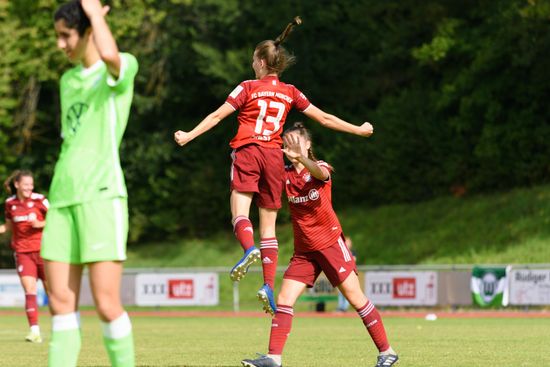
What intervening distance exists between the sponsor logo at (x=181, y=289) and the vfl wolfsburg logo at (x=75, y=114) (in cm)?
2351

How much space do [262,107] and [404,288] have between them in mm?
17614

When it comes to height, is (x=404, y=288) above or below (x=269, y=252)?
above

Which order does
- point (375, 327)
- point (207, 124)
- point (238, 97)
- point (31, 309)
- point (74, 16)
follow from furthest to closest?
point (31, 309), point (238, 97), point (207, 124), point (375, 327), point (74, 16)

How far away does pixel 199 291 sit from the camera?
1169 inches

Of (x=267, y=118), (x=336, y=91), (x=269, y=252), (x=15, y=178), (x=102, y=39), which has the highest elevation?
(x=336, y=91)

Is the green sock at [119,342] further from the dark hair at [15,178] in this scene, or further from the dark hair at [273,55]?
the dark hair at [15,178]

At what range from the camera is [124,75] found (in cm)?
621

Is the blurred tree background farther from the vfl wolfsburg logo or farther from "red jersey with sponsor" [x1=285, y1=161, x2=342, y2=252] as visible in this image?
the vfl wolfsburg logo

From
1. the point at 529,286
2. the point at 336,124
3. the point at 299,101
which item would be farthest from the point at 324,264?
the point at 529,286

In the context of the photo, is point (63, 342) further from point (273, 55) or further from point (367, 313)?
point (273, 55)

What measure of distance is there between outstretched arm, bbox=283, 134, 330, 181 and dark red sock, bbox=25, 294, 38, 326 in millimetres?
7890

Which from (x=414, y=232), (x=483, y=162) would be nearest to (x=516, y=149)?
(x=483, y=162)

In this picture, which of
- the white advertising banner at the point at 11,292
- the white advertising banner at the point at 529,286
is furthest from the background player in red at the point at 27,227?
the white advertising banner at the point at 11,292

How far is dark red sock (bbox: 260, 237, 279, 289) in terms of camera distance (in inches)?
398
